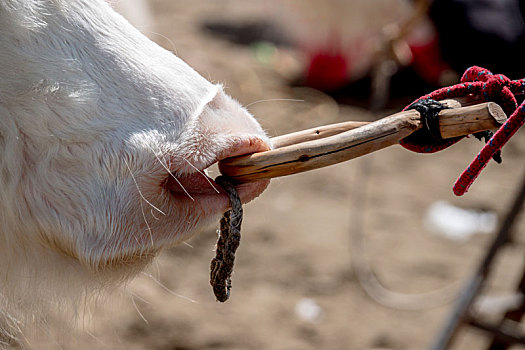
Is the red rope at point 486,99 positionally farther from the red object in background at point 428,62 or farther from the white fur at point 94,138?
the red object in background at point 428,62

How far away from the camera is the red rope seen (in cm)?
81

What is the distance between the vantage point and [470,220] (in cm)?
277

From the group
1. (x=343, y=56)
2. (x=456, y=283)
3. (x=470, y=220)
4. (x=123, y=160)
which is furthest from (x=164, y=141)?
(x=343, y=56)

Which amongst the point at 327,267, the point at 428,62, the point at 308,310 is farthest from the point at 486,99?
the point at 428,62

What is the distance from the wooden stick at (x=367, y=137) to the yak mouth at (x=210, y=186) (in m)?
0.04

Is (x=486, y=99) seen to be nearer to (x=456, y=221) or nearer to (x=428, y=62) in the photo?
(x=456, y=221)

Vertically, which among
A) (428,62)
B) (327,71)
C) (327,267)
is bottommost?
(327,71)

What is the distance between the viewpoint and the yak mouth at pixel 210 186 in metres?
0.89

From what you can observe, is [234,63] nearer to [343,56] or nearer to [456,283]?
[343,56]

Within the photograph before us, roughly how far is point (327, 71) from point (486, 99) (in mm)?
3286

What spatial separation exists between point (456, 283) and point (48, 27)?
1890 mm

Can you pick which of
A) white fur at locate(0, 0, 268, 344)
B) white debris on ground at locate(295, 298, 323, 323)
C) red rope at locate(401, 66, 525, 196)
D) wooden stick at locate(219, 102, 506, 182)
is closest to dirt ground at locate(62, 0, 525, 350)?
white debris on ground at locate(295, 298, 323, 323)

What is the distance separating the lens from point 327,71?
161 inches

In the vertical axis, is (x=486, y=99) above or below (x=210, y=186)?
above
